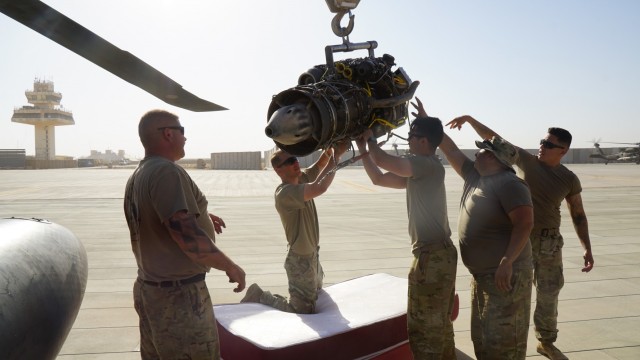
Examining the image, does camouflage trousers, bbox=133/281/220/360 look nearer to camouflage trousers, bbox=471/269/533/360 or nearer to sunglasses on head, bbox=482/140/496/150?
camouflage trousers, bbox=471/269/533/360

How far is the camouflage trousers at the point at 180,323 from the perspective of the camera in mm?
3229

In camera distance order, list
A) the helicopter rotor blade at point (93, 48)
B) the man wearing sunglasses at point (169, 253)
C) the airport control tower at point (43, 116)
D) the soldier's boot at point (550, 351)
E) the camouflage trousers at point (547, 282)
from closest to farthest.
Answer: the helicopter rotor blade at point (93, 48) → the man wearing sunglasses at point (169, 253) → the soldier's boot at point (550, 351) → the camouflage trousers at point (547, 282) → the airport control tower at point (43, 116)

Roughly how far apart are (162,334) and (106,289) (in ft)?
15.3

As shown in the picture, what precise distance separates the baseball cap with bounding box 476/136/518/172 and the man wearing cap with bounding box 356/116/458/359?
434mm

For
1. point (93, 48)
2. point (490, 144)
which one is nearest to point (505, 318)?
point (490, 144)

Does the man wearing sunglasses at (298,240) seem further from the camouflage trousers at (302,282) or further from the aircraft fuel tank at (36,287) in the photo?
the aircraft fuel tank at (36,287)

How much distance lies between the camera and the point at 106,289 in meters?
7.29

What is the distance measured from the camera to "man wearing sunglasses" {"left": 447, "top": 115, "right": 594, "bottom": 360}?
16.4ft

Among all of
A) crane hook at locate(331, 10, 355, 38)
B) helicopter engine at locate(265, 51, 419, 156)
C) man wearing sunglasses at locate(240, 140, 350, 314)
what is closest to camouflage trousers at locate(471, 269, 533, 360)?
helicopter engine at locate(265, 51, 419, 156)

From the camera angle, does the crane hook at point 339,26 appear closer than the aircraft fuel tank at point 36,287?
Yes

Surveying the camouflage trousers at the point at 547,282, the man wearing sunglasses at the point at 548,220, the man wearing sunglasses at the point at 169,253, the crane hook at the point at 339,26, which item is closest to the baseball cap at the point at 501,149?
the man wearing sunglasses at the point at 548,220

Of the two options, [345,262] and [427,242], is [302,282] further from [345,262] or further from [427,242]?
[345,262]

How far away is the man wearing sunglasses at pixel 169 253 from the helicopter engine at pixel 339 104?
81 centimetres

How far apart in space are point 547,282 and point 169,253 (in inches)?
157
